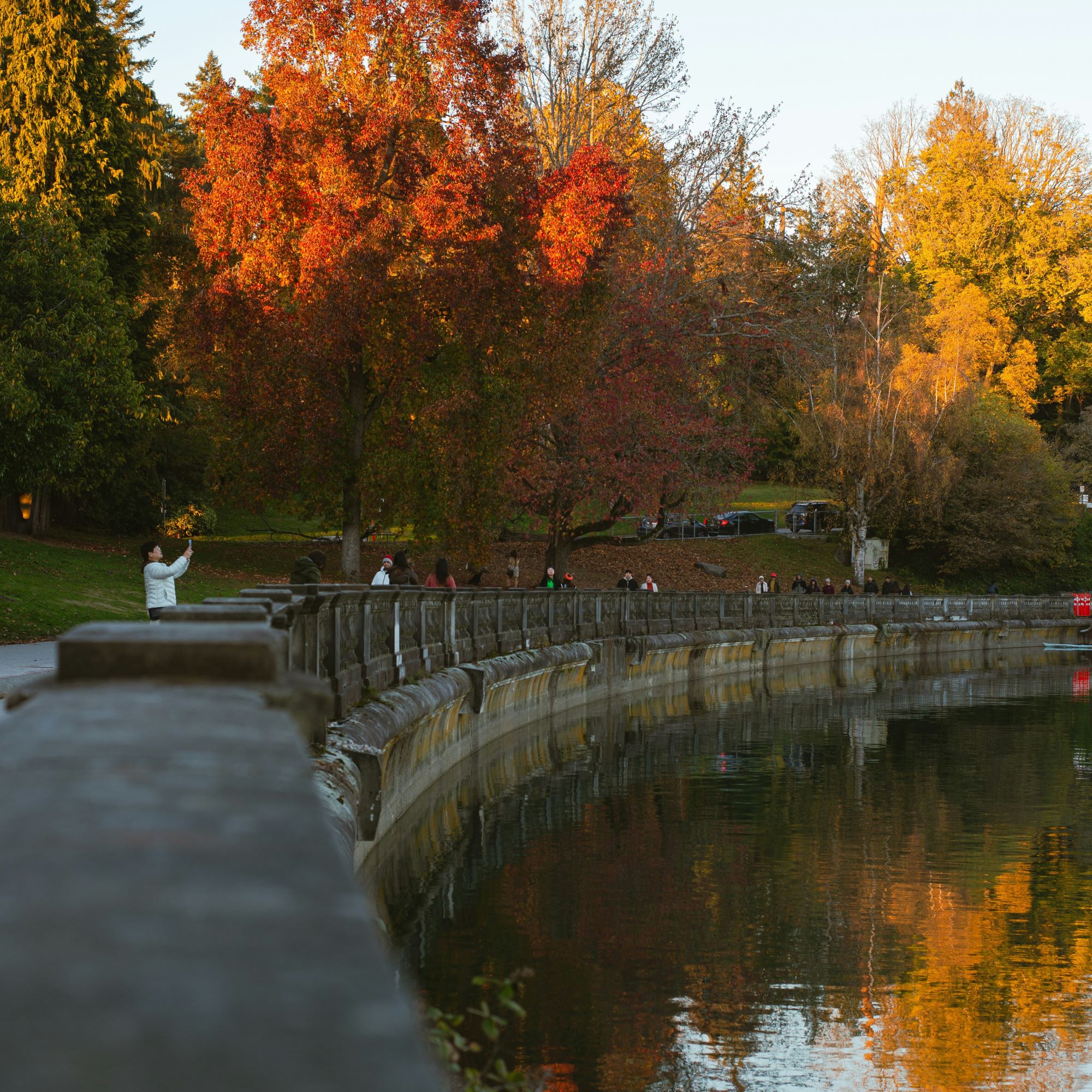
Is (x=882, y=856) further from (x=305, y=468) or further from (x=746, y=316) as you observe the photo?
(x=746, y=316)

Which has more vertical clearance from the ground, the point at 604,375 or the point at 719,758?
the point at 604,375

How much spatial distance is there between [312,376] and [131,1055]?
26300mm

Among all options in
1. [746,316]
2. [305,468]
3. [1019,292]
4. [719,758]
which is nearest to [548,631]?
[719,758]

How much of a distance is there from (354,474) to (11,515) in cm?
2111

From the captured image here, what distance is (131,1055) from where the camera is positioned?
4.27ft

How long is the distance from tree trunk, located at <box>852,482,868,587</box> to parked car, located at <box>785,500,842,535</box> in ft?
24.1

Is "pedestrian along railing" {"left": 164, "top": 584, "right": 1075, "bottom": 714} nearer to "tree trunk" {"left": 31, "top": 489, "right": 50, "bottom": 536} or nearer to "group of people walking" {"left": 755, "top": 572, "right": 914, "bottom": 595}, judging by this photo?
"group of people walking" {"left": 755, "top": 572, "right": 914, "bottom": 595}

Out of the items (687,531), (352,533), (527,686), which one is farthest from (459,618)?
(687,531)

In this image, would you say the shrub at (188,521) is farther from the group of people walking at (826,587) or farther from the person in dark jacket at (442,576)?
the person in dark jacket at (442,576)

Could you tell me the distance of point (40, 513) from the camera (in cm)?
4556

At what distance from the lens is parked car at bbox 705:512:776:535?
6294 cm

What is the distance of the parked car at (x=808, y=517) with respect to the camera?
66.2 meters

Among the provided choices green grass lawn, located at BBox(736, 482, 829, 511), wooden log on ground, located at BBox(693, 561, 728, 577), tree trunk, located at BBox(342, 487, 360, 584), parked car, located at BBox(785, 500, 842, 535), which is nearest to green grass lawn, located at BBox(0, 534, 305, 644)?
tree trunk, located at BBox(342, 487, 360, 584)

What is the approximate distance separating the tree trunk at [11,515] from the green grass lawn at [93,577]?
4.89 ft
